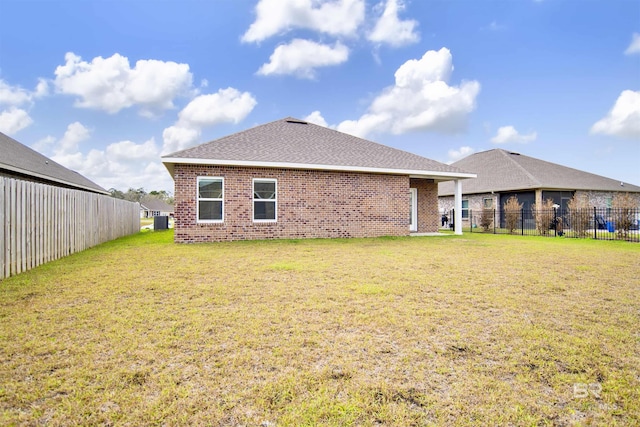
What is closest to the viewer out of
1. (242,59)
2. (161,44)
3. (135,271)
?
(135,271)

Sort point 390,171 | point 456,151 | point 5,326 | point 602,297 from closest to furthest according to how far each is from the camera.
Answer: point 5,326 < point 602,297 < point 390,171 < point 456,151

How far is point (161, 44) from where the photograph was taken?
15.9 m

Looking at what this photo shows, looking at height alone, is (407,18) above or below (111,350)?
above

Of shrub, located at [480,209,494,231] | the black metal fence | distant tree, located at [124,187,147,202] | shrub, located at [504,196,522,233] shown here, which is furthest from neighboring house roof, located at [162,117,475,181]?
distant tree, located at [124,187,147,202]

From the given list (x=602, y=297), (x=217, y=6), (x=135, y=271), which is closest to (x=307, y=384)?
(x=602, y=297)

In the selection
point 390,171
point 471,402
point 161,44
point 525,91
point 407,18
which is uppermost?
point 407,18

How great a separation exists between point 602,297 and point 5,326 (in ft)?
25.5

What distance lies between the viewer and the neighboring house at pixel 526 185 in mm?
21609

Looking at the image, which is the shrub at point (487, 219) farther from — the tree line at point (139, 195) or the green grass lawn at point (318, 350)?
the tree line at point (139, 195)

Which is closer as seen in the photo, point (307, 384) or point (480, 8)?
point (307, 384)

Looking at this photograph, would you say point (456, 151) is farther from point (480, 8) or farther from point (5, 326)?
point (5, 326)

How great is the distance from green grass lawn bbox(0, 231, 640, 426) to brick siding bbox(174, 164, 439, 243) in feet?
19.2

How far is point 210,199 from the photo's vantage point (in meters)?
12.0

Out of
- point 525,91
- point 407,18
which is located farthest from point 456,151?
point 407,18
